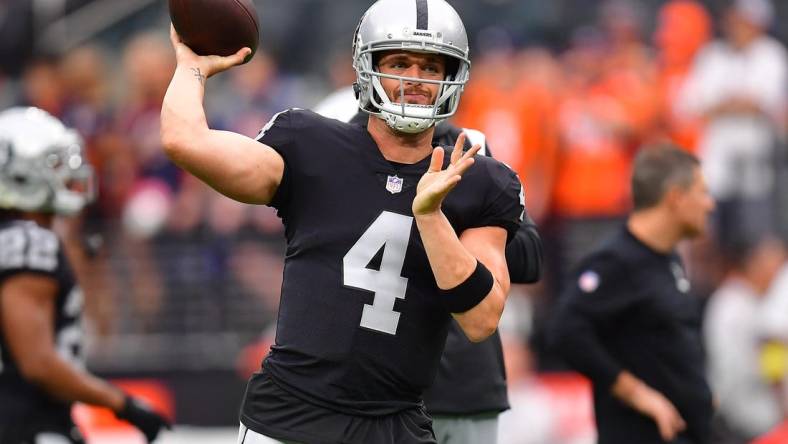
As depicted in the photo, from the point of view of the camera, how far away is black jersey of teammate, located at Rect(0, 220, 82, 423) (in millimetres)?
5285

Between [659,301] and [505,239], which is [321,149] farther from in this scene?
[659,301]

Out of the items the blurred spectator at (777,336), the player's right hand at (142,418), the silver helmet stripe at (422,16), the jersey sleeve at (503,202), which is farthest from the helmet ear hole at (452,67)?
the blurred spectator at (777,336)

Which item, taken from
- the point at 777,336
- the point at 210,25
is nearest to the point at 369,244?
the point at 210,25

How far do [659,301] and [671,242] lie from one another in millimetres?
334

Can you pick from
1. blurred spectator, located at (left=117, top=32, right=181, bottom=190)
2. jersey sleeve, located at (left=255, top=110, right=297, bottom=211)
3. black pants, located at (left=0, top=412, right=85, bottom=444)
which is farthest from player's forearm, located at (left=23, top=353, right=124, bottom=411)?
blurred spectator, located at (left=117, top=32, right=181, bottom=190)

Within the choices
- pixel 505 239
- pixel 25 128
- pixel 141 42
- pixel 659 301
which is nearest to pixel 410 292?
pixel 505 239

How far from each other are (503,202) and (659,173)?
202 cm

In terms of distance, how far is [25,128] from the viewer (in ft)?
18.8

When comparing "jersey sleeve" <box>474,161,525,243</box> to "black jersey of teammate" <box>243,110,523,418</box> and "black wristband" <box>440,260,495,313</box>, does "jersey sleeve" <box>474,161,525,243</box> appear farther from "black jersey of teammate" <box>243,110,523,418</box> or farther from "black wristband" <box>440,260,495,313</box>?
"black wristband" <box>440,260,495,313</box>

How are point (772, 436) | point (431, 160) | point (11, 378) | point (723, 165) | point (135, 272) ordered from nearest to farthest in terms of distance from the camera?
point (431, 160) → point (11, 378) → point (772, 436) → point (723, 165) → point (135, 272)

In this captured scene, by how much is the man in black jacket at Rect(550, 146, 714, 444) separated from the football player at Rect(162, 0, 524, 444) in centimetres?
175

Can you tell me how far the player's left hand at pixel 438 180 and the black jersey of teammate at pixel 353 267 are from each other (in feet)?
0.70

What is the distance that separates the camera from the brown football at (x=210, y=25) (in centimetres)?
389

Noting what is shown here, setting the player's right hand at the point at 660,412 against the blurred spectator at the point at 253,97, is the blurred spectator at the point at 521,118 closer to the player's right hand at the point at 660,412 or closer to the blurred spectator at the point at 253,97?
the blurred spectator at the point at 253,97
